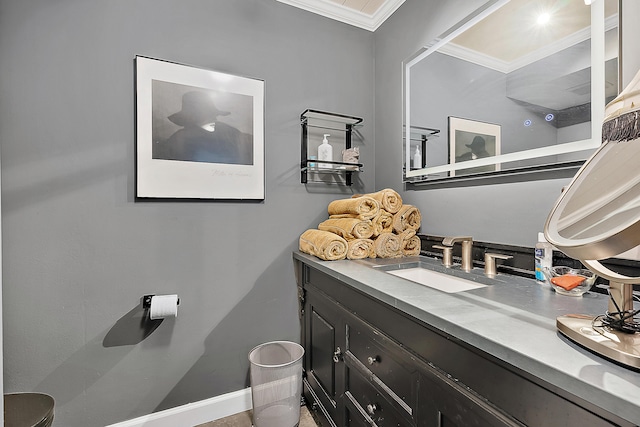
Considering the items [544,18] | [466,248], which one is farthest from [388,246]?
[544,18]

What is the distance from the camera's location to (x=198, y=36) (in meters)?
1.58

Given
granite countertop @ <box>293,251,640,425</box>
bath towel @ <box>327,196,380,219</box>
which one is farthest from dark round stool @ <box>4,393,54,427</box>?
bath towel @ <box>327,196,380,219</box>

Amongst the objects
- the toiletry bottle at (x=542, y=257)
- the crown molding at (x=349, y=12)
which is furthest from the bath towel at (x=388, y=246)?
the crown molding at (x=349, y=12)

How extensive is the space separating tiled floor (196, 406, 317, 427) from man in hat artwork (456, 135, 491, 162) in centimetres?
160

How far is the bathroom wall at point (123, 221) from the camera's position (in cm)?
129

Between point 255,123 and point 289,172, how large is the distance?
344 millimetres

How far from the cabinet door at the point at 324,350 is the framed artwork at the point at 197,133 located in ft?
2.41

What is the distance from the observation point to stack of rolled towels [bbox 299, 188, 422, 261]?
1.49 metres

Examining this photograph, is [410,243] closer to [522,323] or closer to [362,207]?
[362,207]

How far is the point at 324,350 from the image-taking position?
Answer: 1468 mm

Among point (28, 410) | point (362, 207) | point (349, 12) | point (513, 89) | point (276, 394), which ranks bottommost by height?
point (276, 394)

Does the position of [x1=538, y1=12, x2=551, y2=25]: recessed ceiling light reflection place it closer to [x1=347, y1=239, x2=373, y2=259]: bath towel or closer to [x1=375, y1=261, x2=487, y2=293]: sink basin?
[x1=375, y1=261, x2=487, y2=293]: sink basin

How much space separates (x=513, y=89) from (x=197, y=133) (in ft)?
4.88

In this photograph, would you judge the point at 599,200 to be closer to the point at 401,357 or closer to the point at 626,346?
the point at 626,346
